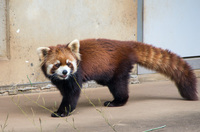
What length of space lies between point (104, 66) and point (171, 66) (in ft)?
3.18

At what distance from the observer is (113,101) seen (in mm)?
5078

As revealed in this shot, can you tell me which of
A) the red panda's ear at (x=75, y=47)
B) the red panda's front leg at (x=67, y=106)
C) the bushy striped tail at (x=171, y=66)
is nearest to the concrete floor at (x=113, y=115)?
the red panda's front leg at (x=67, y=106)

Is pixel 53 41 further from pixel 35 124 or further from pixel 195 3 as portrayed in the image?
pixel 195 3

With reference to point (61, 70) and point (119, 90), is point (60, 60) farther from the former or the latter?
point (119, 90)

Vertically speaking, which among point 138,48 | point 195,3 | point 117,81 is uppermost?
point 195,3

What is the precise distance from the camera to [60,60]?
14.9 ft

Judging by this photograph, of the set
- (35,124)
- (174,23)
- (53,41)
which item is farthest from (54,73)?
(174,23)

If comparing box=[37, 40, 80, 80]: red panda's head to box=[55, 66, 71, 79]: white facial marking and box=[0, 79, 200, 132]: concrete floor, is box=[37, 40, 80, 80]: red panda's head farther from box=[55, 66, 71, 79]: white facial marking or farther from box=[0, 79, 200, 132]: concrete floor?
box=[0, 79, 200, 132]: concrete floor

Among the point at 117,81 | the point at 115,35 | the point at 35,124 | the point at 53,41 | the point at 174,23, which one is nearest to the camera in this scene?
the point at 35,124

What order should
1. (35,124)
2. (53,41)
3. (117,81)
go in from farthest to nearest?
(53,41), (117,81), (35,124)

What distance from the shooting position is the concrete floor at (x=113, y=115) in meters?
4.04

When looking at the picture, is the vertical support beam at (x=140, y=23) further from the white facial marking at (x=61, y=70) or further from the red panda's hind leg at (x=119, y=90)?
the white facial marking at (x=61, y=70)

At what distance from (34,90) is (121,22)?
1844 millimetres

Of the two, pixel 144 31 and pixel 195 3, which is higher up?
pixel 195 3
